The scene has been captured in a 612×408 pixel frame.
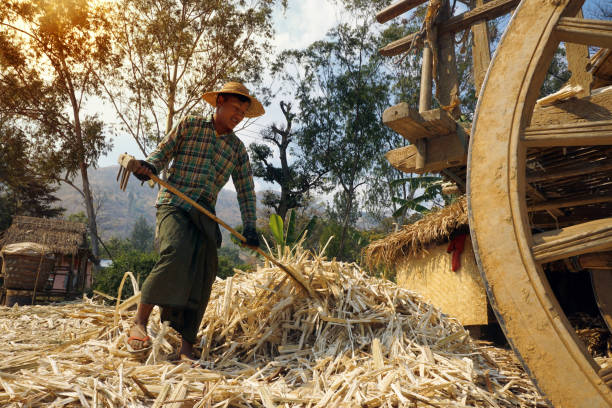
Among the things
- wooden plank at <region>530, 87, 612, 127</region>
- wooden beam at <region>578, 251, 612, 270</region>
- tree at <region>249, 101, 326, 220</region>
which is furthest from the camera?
tree at <region>249, 101, 326, 220</region>

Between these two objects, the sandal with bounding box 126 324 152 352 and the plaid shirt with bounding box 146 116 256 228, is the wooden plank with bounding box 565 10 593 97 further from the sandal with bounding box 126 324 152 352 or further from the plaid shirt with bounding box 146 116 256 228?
the sandal with bounding box 126 324 152 352

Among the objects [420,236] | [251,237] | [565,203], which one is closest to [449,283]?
[420,236]

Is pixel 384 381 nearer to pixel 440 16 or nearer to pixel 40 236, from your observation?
pixel 440 16

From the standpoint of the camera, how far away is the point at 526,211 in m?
1.23

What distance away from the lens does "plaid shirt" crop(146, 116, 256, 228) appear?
2.46 meters

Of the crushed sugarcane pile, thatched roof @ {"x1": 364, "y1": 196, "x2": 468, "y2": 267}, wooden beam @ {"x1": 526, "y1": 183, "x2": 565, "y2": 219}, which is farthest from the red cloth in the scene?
the crushed sugarcane pile

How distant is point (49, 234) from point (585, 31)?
14.0 meters

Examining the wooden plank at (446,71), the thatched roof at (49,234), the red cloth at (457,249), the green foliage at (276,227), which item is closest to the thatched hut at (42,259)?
the thatched roof at (49,234)

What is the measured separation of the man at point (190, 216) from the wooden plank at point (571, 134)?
178 cm

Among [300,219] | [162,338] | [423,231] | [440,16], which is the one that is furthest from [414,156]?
[300,219]

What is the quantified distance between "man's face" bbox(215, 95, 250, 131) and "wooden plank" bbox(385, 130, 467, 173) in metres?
1.19

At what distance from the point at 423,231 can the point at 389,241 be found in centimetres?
84

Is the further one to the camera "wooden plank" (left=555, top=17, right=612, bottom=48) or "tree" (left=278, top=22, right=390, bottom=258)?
"tree" (left=278, top=22, right=390, bottom=258)

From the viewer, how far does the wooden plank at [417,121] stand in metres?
2.30
